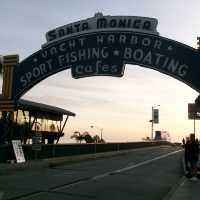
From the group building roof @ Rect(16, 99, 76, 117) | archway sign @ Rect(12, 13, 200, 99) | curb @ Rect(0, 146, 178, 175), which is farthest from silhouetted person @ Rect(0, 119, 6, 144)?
building roof @ Rect(16, 99, 76, 117)

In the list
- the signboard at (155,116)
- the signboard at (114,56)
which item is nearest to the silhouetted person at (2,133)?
the signboard at (114,56)

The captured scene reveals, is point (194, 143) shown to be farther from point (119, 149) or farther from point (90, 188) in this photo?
point (119, 149)

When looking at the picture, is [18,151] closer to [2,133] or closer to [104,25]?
[2,133]

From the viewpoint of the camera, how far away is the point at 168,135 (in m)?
121

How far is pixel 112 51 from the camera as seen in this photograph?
22.7 meters

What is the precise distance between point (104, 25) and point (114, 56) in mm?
1412

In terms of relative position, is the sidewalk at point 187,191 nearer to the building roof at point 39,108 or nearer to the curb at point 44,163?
the curb at point 44,163

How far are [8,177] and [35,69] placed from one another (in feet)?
21.7

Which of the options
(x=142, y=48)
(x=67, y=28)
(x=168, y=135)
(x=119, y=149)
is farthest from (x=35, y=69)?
(x=168, y=135)

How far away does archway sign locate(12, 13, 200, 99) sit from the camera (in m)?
21.5

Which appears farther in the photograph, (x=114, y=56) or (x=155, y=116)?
(x=155, y=116)

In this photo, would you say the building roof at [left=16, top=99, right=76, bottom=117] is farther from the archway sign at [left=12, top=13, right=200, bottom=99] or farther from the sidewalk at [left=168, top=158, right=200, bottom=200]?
the sidewalk at [left=168, top=158, right=200, bottom=200]

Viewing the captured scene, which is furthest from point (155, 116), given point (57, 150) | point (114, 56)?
point (114, 56)

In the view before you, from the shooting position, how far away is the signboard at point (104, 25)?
2227cm
